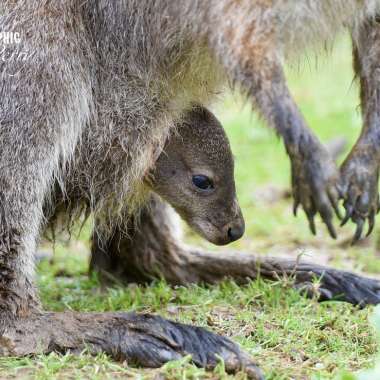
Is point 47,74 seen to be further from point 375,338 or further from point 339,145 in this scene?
point 339,145

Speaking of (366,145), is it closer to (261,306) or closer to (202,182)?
(202,182)

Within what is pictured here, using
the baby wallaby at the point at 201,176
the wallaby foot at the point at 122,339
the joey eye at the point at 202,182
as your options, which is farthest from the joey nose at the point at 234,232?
the wallaby foot at the point at 122,339

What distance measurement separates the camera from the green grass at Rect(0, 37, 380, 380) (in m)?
3.74

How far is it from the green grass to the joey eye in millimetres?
337

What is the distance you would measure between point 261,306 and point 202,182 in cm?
63

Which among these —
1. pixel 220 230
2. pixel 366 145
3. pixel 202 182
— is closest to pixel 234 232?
pixel 220 230

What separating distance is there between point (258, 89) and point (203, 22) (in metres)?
0.37

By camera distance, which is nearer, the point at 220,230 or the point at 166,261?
the point at 220,230

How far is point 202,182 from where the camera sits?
4590mm

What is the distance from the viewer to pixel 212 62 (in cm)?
416

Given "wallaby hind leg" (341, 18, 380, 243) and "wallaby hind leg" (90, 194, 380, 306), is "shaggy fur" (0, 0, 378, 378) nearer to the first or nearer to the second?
"wallaby hind leg" (341, 18, 380, 243)

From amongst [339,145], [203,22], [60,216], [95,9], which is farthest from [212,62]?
[339,145]

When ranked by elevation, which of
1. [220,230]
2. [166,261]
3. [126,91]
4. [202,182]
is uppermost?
[126,91]

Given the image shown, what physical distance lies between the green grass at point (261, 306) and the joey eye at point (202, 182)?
337mm
